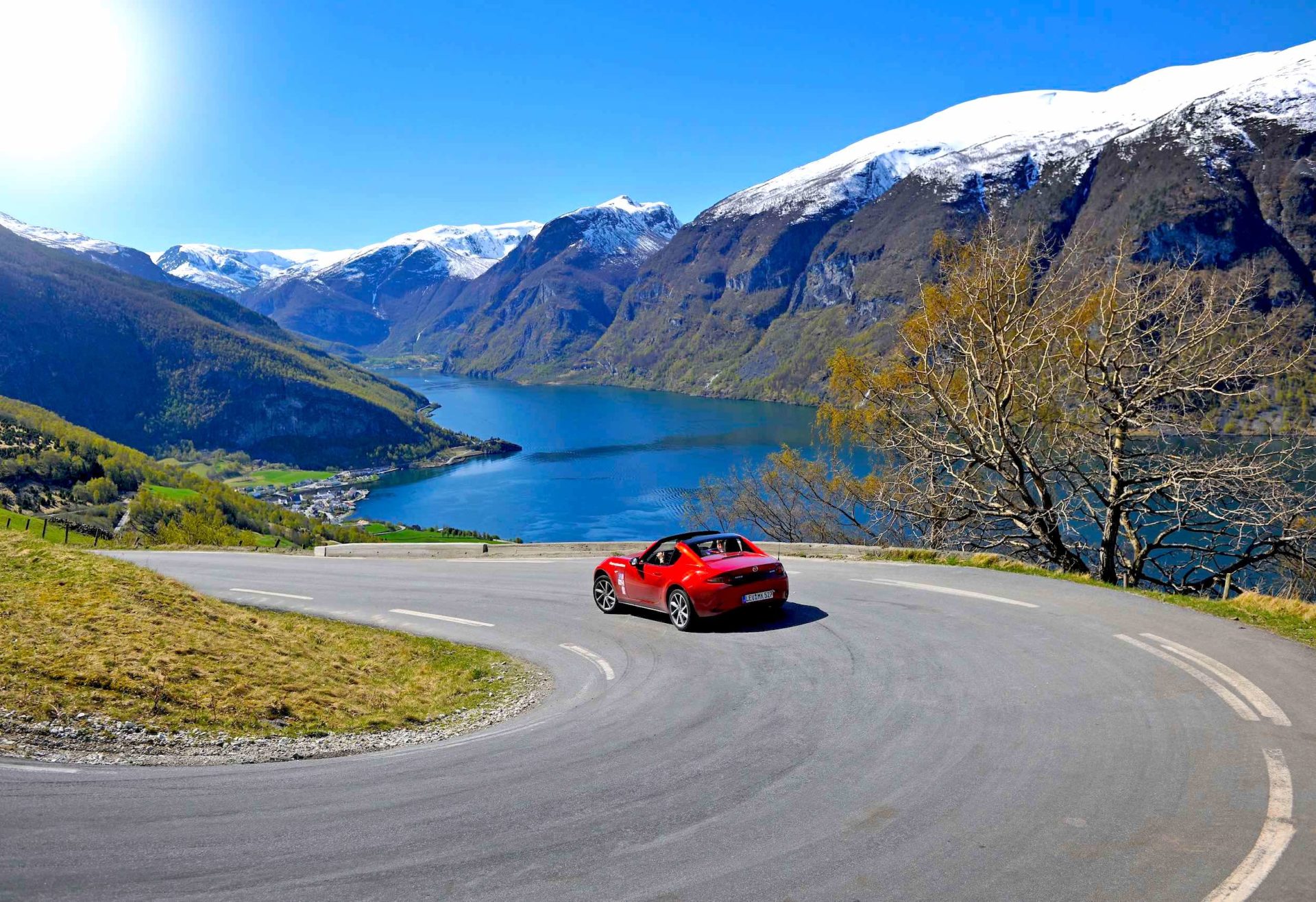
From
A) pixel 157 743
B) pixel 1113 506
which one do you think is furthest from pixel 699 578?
pixel 1113 506

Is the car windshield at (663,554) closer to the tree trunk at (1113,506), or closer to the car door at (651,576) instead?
the car door at (651,576)

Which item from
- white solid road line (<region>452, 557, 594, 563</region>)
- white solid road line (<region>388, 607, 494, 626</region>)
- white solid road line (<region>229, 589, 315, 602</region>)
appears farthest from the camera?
white solid road line (<region>452, 557, 594, 563</region>)

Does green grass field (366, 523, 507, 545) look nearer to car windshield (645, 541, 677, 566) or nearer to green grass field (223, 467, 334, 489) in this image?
car windshield (645, 541, 677, 566)

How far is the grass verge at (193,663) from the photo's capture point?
25.1 feet

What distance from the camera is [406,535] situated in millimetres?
91125

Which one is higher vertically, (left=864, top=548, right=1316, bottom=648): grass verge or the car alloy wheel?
(left=864, top=548, right=1316, bottom=648): grass verge

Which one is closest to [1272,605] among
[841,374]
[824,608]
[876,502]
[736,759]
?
[824,608]

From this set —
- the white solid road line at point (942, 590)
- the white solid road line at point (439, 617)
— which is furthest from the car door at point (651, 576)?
the white solid road line at point (942, 590)

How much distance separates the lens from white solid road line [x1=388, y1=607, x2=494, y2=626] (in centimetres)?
1511

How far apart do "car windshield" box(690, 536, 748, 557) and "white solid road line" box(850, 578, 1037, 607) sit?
3289 millimetres

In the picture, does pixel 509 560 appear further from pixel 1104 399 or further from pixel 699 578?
pixel 1104 399

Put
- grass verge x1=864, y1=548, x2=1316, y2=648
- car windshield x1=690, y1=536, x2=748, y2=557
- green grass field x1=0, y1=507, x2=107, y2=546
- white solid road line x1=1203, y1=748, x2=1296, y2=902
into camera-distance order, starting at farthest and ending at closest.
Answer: green grass field x1=0, y1=507, x2=107, y2=546 < car windshield x1=690, y1=536, x2=748, y2=557 < grass verge x1=864, y1=548, x2=1316, y2=648 < white solid road line x1=1203, y1=748, x2=1296, y2=902

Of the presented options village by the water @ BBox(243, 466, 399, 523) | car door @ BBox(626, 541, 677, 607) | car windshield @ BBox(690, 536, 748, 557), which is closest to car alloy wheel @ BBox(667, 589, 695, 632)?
car door @ BBox(626, 541, 677, 607)

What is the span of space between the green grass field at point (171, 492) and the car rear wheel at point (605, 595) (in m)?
91.0
